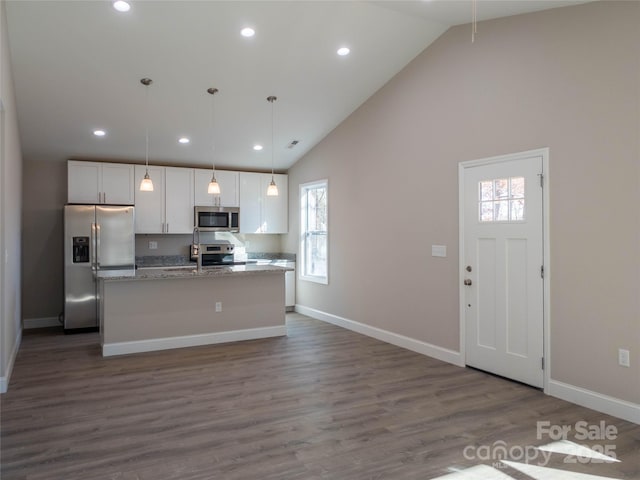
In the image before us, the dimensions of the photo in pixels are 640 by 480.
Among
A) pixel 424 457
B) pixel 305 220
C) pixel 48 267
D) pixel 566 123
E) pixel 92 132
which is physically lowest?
pixel 424 457

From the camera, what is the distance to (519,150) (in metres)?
3.83

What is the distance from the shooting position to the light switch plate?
15.0ft

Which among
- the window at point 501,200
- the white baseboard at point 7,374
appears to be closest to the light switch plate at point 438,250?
the window at point 501,200

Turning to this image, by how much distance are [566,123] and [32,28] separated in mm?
4541

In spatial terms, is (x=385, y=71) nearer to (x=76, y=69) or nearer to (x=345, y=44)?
(x=345, y=44)

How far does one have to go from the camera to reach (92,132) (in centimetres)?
562

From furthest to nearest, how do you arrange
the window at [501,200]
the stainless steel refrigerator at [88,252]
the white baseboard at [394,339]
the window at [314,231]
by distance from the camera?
the window at [314,231] → the stainless steel refrigerator at [88,252] → the white baseboard at [394,339] → the window at [501,200]

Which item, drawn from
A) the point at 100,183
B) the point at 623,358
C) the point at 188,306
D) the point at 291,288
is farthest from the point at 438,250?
the point at 100,183

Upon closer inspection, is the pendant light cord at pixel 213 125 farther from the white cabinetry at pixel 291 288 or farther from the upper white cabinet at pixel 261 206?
the white cabinetry at pixel 291 288

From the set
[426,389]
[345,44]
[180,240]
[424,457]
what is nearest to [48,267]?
[180,240]

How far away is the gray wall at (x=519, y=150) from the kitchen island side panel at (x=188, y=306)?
1.25m

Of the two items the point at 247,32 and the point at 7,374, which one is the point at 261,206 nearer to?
the point at 247,32

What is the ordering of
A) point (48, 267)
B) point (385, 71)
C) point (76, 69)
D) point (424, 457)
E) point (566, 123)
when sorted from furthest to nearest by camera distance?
point (48, 267)
point (385, 71)
point (76, 69)
point (566, 123)
point (424, 457)

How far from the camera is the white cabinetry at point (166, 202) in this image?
6.62 meters
